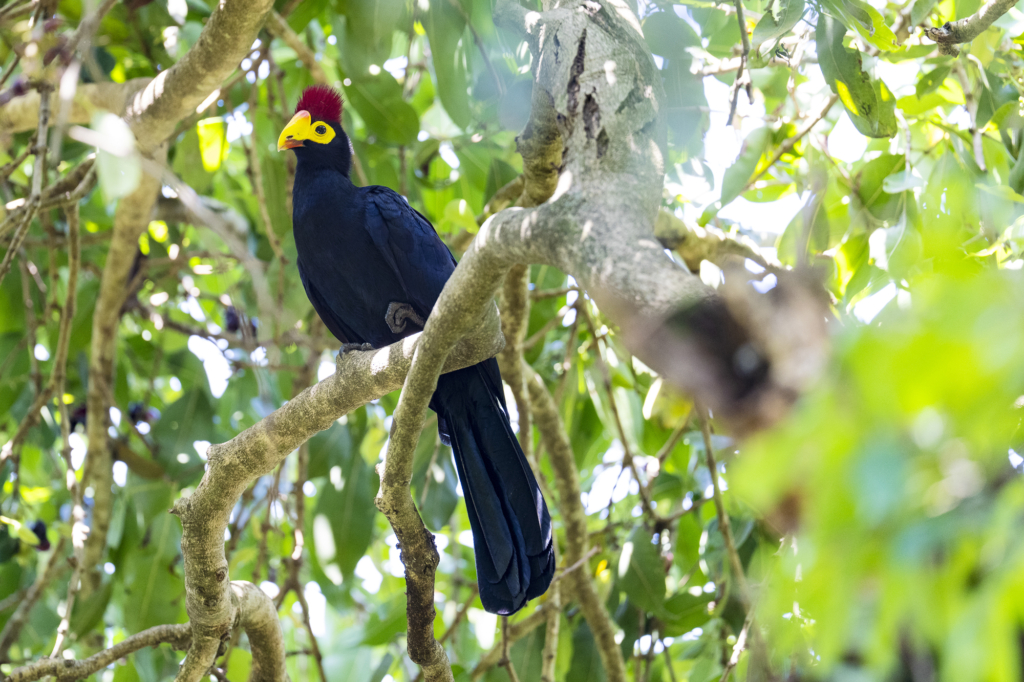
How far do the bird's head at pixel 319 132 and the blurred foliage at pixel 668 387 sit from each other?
0.15 metres

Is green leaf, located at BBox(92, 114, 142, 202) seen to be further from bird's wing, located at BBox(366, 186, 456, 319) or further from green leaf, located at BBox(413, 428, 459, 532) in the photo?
green leaf, located at BBox(413, 428, 459, 532)

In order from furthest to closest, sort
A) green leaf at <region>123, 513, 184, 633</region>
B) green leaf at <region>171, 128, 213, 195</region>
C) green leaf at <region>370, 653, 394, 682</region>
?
green leaf at <region>171, 128, 213, 195</region>
green leaf at <region>123, 513, 184, 633</region>
green leaf at <region>370, 653, 394, 682</region>

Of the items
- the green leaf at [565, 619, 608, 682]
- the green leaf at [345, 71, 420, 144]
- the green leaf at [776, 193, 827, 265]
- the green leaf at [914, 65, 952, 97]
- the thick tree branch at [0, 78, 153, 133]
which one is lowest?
the green leaf at [565, 619, 608, 682]

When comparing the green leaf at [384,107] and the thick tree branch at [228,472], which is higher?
the green leaf at [384,107]

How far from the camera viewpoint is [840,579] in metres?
0.46

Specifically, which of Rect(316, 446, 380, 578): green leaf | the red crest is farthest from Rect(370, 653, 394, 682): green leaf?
the red crest

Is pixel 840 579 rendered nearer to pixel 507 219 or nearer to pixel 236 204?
pixel 507 219

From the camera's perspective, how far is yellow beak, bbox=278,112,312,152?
2912 millimetres

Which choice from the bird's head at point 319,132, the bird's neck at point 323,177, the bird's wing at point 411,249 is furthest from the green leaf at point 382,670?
the bird's head at point 319,132

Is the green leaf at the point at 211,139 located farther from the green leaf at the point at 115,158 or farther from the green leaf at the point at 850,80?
the green leaf at the point at 115,158

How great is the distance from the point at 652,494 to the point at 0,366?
2901mm

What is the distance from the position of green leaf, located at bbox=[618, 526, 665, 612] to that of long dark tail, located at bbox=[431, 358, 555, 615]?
28.5 inches

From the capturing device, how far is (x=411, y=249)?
2547 millimetres

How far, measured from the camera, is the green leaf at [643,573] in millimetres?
2602
